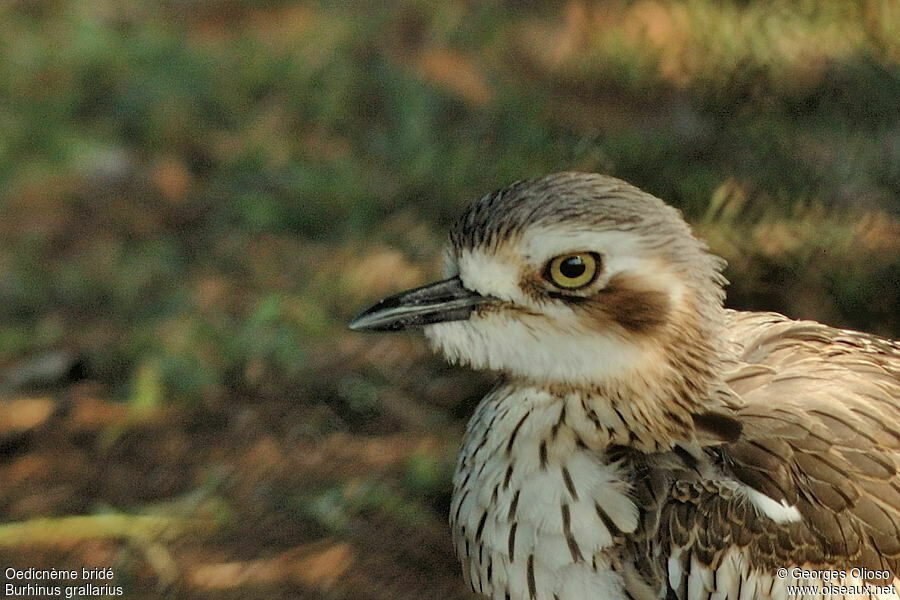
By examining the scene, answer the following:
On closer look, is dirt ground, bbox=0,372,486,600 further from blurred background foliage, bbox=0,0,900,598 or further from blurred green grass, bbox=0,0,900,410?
blurred green grass, bbox=0,0,900,410

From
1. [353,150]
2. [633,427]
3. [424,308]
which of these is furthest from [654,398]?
[353,150]

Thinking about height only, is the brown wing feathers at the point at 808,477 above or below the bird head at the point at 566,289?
below

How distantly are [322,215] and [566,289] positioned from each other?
2099mm

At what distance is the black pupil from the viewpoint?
2.77 metres

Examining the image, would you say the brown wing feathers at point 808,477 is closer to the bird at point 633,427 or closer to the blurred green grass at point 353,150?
the bird at point 633,427

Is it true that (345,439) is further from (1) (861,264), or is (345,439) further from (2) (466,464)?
(1) (861,264)

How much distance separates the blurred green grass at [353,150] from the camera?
4.07m

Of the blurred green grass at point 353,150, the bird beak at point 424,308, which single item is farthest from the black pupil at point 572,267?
the blurred green grass at point 353,150

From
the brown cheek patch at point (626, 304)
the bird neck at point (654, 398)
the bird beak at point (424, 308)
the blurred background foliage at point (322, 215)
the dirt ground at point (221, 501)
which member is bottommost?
the dirt ground at point (221, 501)

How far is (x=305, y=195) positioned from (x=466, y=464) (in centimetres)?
195

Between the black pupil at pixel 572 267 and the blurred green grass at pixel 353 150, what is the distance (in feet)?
4.38

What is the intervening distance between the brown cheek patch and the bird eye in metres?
0.04

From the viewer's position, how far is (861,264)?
399 cm

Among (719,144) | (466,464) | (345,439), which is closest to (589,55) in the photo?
(719,144)
